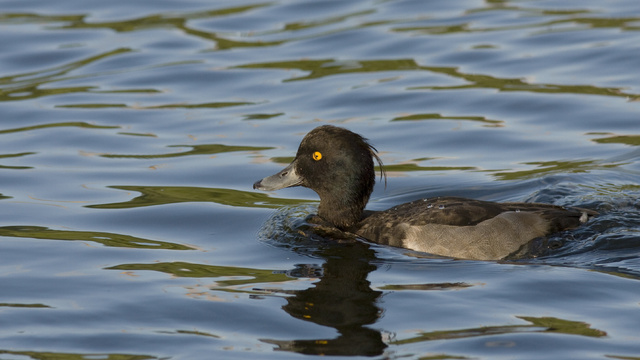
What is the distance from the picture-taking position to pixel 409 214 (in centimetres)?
949

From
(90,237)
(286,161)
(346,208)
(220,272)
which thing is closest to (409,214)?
(346,208)

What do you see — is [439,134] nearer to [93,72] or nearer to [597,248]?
[597,248]

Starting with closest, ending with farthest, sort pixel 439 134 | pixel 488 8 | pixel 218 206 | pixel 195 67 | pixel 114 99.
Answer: pixel 218 206
pixel 439 134
pixel 114 99
pixel 195 67
pixel 488 8

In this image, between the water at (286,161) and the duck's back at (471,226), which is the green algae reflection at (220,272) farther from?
the duck's back at (471,226)

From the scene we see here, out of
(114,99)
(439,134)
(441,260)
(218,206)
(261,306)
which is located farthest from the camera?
(114,99)

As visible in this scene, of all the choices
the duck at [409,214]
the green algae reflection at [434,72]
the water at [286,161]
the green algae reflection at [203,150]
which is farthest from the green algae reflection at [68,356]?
the green algae reflection at [434,72]

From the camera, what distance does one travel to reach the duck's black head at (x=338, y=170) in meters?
9.86

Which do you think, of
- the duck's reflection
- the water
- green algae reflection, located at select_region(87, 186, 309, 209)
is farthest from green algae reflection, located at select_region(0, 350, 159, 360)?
green algae reflection, located at select_region(87, 186, 309, 209)

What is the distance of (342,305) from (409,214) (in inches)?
77.3

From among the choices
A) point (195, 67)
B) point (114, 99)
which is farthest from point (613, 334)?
point (195, 67)

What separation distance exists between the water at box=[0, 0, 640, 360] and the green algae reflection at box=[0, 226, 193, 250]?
0.03 m

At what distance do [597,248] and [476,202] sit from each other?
1.17 m

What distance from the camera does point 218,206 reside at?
1105cm

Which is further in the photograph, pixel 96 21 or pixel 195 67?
pixel 96 21
